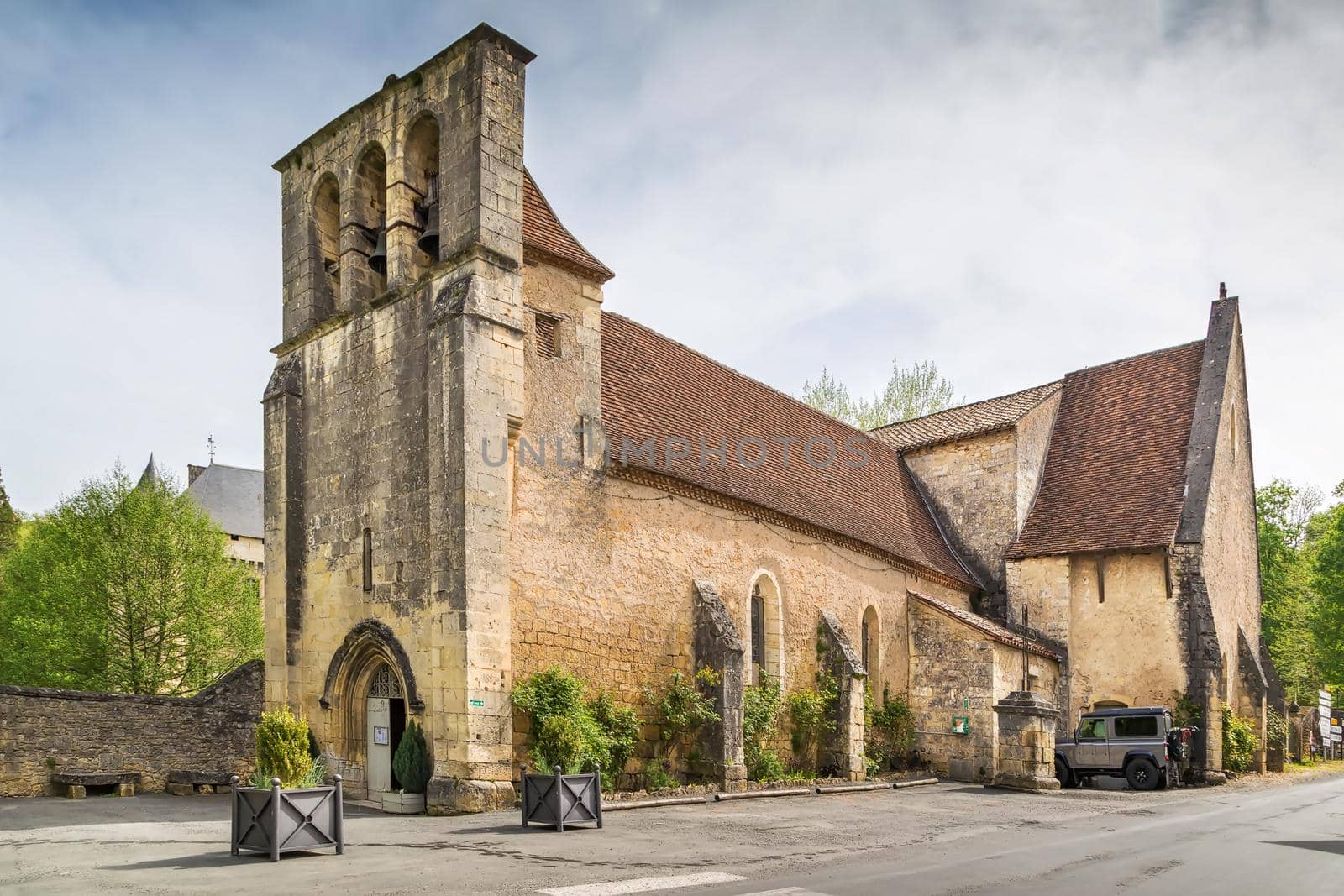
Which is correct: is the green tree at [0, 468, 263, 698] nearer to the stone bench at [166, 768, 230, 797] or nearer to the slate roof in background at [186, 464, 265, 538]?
the stone bench at [166, 768, 230, 797]

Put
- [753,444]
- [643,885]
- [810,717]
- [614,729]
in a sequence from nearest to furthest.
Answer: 1. [643,885]
2. [614,729]
3. [810,717]
4. [753,444]

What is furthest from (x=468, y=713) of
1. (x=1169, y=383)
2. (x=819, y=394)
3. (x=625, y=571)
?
(x=819, y=394)

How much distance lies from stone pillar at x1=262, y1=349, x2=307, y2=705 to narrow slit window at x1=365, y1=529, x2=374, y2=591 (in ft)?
6.63

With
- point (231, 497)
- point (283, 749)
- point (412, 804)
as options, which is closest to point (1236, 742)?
point (412, 804)

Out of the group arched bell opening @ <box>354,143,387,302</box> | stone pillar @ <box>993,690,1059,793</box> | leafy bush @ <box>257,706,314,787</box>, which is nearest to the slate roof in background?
arched bell opening @ <box>354,143,387,302</box>

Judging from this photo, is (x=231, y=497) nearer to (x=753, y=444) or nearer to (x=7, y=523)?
(x=7, y=523)

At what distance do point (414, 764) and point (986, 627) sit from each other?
14235 mm

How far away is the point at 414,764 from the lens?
15.1 metres

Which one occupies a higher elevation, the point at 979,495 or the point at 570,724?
the point at 979,495

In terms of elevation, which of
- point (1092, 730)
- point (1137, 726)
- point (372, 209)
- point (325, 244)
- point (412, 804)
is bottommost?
point (1092, 730)

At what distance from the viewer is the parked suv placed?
2147 centimetres

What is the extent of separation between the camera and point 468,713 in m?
14.6

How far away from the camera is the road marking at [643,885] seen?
340 inches

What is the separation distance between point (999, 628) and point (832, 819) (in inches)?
480
